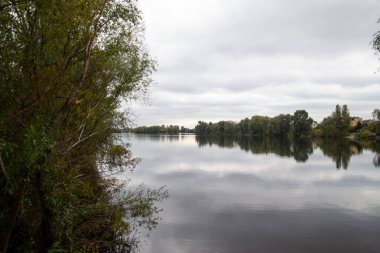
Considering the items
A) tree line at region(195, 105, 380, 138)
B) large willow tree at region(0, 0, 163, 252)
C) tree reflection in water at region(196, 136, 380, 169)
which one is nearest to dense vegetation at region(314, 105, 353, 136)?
tree line at region(195, 105, 380, 138)

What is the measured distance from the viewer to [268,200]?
2873 centimetres

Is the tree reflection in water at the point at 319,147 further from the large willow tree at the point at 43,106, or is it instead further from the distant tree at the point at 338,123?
the large willow tree at the point at 43,106

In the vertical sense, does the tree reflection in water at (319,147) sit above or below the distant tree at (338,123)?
below

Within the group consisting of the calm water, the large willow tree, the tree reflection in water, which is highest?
the large willow tree

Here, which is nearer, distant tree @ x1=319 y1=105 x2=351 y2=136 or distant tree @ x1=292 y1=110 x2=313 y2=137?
distant tree @ x1=319 y1=105 x2=351 y2=136

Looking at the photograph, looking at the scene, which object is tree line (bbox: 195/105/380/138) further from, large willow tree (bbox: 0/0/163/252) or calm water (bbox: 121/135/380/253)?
large willow tree (bbox: 0/0/163/252)

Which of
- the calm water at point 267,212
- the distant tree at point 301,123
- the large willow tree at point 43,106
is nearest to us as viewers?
the large willow tree at point 43,106

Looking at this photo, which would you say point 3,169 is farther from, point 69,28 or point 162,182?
point 162,182

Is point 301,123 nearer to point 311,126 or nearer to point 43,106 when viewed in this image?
point 311,126

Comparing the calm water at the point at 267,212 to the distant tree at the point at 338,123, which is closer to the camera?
the calm water at the point at 267,212

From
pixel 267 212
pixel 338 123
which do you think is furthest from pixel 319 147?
pixel 267 212

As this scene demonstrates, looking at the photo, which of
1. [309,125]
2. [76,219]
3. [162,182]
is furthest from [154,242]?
[309,125]

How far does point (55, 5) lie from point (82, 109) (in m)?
4.89

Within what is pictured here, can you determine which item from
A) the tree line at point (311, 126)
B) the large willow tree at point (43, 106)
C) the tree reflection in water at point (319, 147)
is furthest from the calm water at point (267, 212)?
the tree line at point (311, 126)
